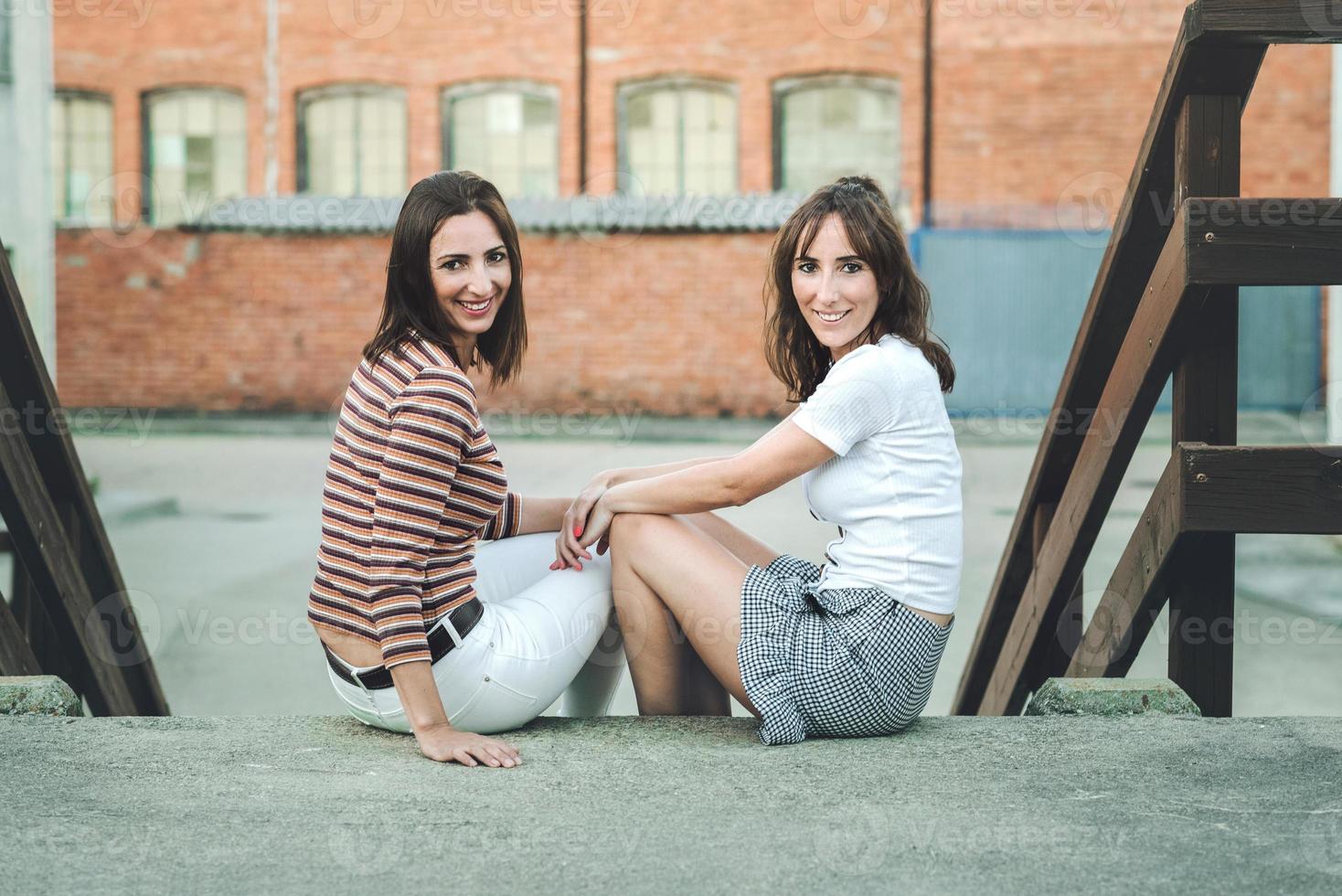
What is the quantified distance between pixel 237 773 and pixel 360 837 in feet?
1.32

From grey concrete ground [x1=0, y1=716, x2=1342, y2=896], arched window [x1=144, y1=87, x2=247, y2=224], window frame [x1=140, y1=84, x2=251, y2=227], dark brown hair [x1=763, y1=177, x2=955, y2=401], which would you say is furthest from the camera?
arched window [x1=144, y1=87, x2=247, y2=224]

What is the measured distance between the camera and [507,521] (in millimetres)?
2871

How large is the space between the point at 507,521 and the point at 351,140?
605 inches

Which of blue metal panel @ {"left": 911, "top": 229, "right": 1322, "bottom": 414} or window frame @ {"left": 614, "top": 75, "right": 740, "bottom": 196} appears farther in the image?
window frame @ {"left": 614, "top": 75, "right": 740, "bottom": 196}

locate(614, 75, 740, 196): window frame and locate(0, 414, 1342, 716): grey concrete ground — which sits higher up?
locate(614, 75, 740, 196): window frame

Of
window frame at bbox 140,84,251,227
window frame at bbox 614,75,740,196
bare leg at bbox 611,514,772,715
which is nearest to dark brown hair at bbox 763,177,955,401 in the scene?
bare leg at bbox 611,514,772,715

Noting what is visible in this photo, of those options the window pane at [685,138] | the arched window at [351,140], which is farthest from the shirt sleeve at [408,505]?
the arched window at [351,140]

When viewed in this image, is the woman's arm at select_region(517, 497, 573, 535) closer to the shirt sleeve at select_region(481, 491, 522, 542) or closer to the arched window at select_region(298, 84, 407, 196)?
the shirt sleeve at select_region(481, 491, 522, 542)

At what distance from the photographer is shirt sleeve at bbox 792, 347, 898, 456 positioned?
2.41 metres

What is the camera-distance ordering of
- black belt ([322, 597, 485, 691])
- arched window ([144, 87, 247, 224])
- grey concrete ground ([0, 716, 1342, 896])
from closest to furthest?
grey concrete ground ([0, 716, 1342, 896]) < black belt ([322, 597, 485, 691]) < arched window ([144, 87, 247, 224])

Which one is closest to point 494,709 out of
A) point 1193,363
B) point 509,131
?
point 1193,363

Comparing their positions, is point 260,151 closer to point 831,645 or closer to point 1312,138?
point 1312,138

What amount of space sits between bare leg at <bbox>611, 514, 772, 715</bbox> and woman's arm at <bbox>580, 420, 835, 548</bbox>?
31 mm

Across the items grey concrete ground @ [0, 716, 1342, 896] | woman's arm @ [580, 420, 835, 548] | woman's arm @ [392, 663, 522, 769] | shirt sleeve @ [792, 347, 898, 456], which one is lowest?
grey concrete ground @ [0, 716, 1342, 896]
